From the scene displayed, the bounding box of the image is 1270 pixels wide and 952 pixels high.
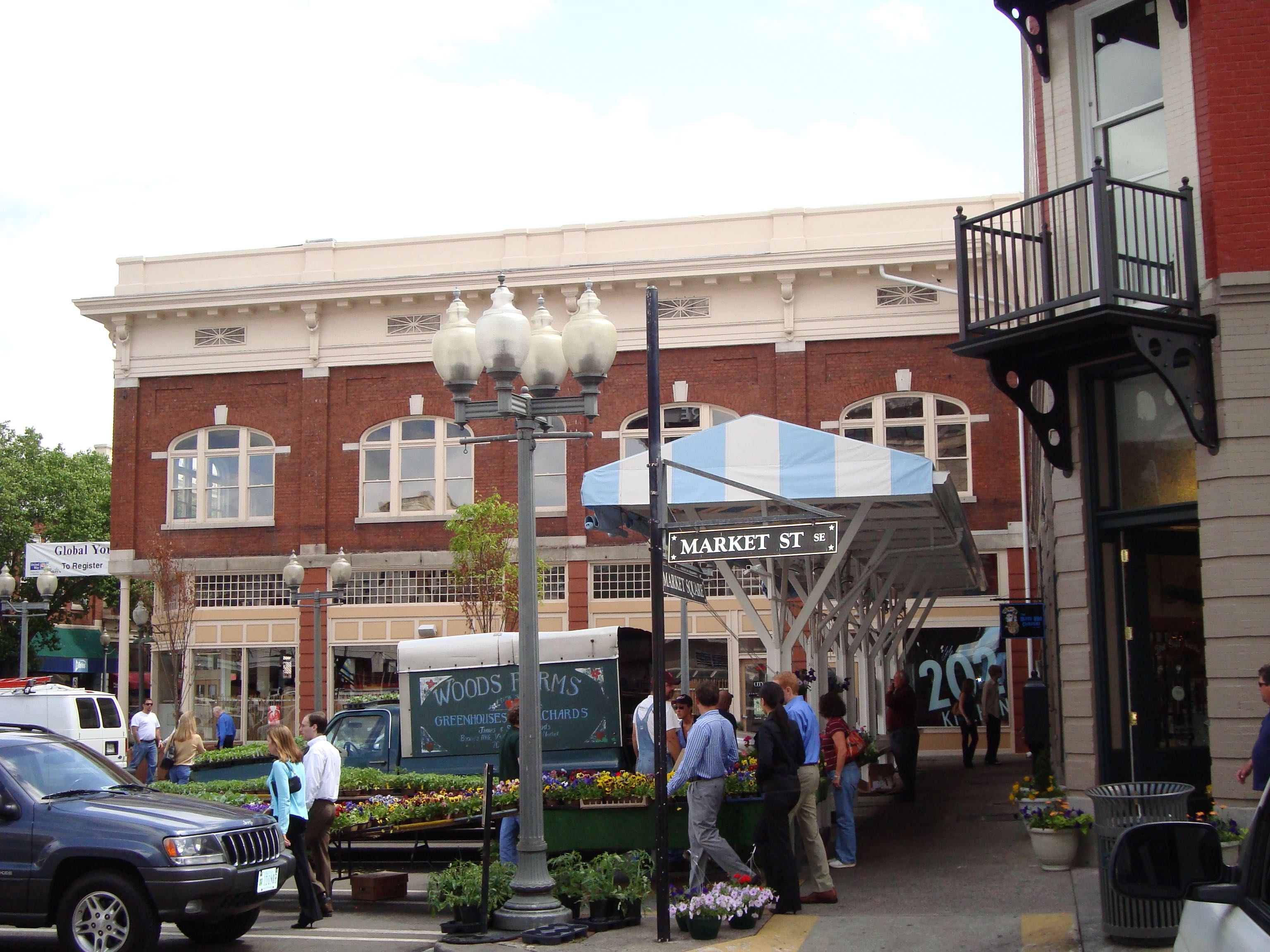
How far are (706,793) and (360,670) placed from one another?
23.7 meters

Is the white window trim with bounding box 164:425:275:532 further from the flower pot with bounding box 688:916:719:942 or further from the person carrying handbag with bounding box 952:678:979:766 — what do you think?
the flower pot with bounding box 688:916:719:942

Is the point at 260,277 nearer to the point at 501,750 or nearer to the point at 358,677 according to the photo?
the point at 358,677

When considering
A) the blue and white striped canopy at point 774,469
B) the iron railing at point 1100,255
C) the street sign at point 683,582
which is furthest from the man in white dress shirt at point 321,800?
the iron railing at point 1100,255

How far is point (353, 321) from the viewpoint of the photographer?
33.8 metres

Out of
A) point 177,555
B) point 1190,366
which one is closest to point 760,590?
point 177,555

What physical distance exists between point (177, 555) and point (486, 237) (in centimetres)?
1143

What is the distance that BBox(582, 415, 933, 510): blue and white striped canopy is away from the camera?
1241 centimetres

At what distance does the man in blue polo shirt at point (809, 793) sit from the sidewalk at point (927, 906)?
0.75 feet

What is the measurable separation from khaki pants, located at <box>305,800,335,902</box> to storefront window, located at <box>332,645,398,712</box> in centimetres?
2085

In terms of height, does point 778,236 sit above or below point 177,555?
above

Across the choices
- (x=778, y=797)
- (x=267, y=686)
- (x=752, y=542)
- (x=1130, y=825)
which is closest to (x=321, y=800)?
(x=778, y=797)

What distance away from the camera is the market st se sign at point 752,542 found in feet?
33.3

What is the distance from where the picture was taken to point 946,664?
3078 cm

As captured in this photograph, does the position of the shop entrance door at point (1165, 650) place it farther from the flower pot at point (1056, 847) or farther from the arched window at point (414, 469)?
the arched window at point (414, 469)
